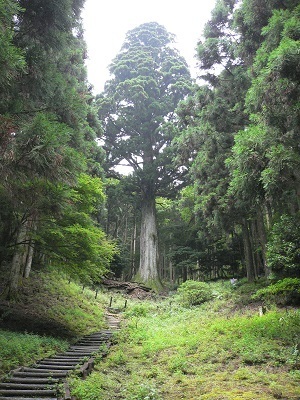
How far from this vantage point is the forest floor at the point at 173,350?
507cm

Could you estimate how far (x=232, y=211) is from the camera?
40.7 feet

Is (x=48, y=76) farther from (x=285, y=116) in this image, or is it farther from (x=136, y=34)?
(x=136, y=34)

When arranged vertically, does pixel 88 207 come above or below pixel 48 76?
below

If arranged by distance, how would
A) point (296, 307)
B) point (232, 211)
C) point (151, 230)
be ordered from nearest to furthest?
point (296, 307) → point (232, 211) → point (151, 230)

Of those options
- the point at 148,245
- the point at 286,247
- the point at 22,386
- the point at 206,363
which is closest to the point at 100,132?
the point at 148,245

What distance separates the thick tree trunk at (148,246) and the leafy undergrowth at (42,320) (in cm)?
712

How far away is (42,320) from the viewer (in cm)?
921

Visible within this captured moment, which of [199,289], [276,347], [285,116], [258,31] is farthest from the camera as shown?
[199,289]

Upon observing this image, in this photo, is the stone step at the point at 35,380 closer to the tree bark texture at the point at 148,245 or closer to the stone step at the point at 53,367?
the stone step at the point at 53,367

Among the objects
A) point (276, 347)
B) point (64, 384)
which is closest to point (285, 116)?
point (276, 347)

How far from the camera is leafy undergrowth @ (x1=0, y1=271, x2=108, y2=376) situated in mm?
6582

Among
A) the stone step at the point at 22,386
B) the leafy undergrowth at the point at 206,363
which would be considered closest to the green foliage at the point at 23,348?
the stone step at the point at 22,386

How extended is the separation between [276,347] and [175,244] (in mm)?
19436

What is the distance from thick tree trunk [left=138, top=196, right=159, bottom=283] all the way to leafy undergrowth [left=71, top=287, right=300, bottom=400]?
1145 cm
